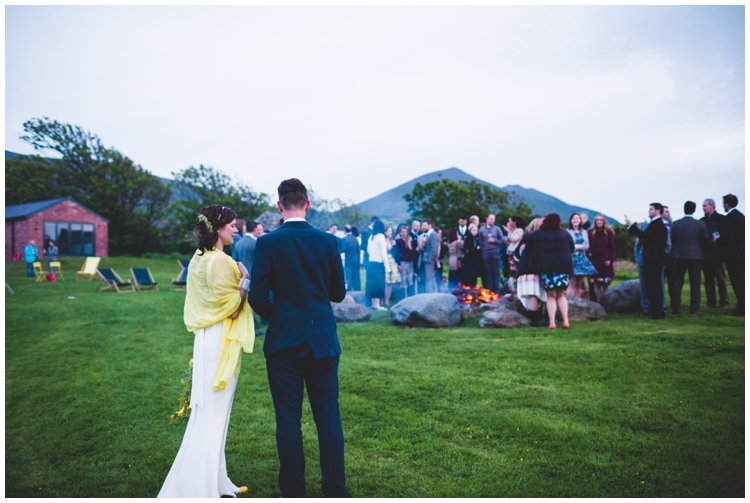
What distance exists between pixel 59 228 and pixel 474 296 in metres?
36.0

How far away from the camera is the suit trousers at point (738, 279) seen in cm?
927

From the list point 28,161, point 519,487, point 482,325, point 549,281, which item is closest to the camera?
point 519,487

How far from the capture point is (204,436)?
3.28 m

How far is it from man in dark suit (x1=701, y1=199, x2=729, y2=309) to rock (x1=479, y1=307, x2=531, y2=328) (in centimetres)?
416

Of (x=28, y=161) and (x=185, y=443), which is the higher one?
(x=28, y=161)

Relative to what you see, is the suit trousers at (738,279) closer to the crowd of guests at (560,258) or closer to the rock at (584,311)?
the crowd of guests at (560,258)

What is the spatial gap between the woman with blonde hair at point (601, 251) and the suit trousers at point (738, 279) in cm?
215

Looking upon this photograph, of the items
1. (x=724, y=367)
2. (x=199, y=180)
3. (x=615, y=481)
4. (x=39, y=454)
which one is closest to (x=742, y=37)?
(x=724, y=367)

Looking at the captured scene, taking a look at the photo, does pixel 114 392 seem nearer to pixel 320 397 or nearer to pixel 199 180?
pixel 320 397

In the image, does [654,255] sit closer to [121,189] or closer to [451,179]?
[451,179]

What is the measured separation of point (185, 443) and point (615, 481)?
10.5 ft

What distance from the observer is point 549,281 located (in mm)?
8820

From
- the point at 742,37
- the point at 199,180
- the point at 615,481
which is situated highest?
the point at 199,180

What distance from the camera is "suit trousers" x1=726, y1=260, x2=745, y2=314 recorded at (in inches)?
365
